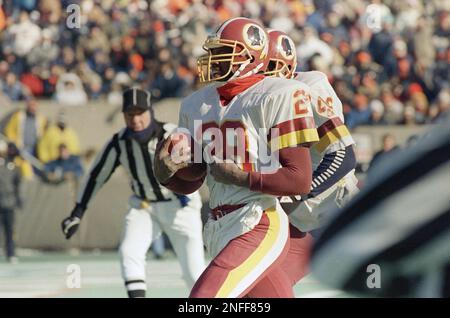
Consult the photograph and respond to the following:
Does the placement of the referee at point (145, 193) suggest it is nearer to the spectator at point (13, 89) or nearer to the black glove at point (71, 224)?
the black glove at point (71, 224)

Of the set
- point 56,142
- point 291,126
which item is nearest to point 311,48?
point 56,142

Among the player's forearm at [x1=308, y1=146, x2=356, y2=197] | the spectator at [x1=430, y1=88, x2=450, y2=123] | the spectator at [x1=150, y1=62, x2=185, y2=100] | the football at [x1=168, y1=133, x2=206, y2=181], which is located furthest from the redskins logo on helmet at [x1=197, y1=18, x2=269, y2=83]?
the spectator at [x1=150, y1=62, x2=185, y2=100]

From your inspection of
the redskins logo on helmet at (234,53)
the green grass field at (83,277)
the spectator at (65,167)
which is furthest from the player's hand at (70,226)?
the spectator at (65,167)

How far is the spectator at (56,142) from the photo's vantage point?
50.2ft

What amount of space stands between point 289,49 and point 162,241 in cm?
898

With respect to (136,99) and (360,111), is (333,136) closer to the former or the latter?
(136,99)

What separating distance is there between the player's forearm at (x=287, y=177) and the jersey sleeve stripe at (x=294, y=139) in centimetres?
2

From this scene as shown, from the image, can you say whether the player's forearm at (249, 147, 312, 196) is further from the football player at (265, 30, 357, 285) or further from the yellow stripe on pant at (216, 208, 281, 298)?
the football player at (265, 30, 357, 285)

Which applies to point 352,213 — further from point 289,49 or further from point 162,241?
point 162,241

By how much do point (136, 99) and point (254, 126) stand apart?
367cm

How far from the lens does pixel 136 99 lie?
298 inches

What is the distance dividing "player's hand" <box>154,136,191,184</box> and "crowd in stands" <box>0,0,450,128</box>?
449 inches

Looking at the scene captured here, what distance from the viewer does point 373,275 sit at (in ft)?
5.78

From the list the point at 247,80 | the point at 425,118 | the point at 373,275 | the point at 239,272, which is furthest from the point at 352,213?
the point at 425,118
